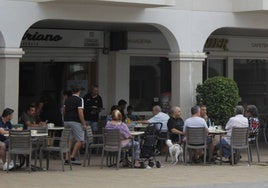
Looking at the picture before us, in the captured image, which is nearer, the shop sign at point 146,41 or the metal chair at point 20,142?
the metal chair at point 20,142

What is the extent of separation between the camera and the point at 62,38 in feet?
83.1

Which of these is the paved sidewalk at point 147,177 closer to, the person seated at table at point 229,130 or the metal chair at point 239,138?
the person seated at table at point 229,130

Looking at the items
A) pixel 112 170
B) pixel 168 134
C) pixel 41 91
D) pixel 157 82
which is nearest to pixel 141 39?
pixel 157 82

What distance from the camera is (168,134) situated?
20.8 metres

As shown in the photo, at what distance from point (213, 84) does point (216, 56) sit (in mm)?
5958

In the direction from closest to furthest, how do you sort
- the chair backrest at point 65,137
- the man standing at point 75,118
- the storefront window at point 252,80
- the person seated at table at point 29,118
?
the chair backrest at point 65,137
the man standing at point 75,118
the person seated at table at point 29,118
the storefront window at point 252,80

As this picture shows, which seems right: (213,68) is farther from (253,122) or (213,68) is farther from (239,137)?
(239,137)

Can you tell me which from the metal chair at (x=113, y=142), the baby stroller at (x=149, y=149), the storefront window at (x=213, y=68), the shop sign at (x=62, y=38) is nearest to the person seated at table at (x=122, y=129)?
the metal chair at (x=113, y=142)

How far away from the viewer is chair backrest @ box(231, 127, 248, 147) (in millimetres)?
19859

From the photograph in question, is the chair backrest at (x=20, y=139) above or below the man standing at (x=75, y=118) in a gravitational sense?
below

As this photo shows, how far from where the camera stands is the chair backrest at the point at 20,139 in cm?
1748

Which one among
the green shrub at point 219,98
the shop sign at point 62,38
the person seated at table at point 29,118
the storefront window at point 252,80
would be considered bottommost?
the person seated at table at point 29,118

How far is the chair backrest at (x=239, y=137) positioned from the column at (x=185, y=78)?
326 cm

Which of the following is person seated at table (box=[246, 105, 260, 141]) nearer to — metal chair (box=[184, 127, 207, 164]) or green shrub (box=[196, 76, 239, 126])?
green shrub (box=[196, 76, 239, 126])
